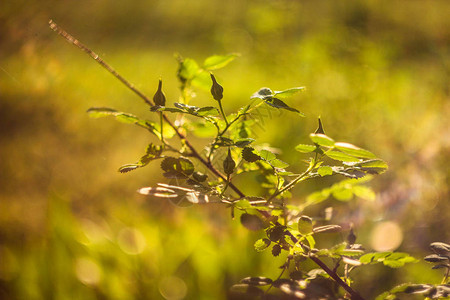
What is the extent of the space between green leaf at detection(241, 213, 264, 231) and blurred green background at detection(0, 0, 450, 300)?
142 millimetres

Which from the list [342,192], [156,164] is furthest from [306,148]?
[156,164]

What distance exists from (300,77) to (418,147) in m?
0.58

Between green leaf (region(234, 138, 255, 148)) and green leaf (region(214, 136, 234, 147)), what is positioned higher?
green leaf (region(234, 138, 255, 148))

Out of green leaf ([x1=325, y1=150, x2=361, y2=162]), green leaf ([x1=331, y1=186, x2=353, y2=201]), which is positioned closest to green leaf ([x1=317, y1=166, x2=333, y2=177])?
green leaf ([x1=325, y1=150, x2=361, y2=162])

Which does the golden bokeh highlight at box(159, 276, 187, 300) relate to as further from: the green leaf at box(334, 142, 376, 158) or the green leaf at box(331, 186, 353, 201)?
the green leaf at box(334, 142, 376, 158)

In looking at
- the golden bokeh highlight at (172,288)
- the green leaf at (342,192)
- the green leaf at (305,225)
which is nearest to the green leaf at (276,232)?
the green leaf at (305,225)

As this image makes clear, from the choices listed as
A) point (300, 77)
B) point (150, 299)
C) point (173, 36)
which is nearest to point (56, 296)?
point (150, 299)

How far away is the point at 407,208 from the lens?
0.94 metres

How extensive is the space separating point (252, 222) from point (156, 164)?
1701mm

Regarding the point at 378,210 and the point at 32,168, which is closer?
the point at 378,210

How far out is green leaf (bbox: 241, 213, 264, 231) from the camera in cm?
34

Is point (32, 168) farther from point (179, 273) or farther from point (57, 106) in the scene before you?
point (179, 273)

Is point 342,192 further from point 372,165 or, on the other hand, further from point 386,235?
point 386,235

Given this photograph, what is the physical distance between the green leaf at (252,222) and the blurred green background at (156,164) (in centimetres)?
14
